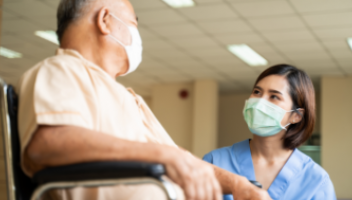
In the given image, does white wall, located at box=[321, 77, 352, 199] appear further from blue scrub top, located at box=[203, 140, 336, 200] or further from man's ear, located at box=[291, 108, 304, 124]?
blue scrub top, located at box=[203, 140, 336, 200]

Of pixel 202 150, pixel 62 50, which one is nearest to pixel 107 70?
pixel 62 50

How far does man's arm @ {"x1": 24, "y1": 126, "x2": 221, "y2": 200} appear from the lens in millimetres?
754

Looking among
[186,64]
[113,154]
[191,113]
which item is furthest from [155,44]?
[113,154]

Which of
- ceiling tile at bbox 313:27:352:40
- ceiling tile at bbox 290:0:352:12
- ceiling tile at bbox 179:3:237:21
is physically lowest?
ceiling tile at bbox 179:3:237:21

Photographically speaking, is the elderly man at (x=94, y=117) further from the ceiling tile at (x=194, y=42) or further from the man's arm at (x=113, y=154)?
the ceiling tile at (x=194, y=42)

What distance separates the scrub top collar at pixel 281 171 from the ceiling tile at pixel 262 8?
129 inches

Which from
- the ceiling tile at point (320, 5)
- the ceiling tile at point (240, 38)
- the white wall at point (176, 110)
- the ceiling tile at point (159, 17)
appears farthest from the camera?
the white wall at point (176, 110)

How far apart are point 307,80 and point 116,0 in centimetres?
125

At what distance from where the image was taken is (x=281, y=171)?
1.82 meters

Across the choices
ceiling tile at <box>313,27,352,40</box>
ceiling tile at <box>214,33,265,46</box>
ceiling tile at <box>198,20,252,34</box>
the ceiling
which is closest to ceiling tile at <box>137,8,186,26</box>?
the ceiling

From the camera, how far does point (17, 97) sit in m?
0.90

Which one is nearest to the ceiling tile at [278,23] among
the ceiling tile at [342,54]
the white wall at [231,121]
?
the ceiling tile at [342,54]

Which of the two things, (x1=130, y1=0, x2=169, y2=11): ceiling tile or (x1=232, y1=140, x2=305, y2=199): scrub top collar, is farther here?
(x1=130, y1=0, x2=169, y2=11): ceiling tile

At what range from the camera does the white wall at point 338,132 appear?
325 inches
